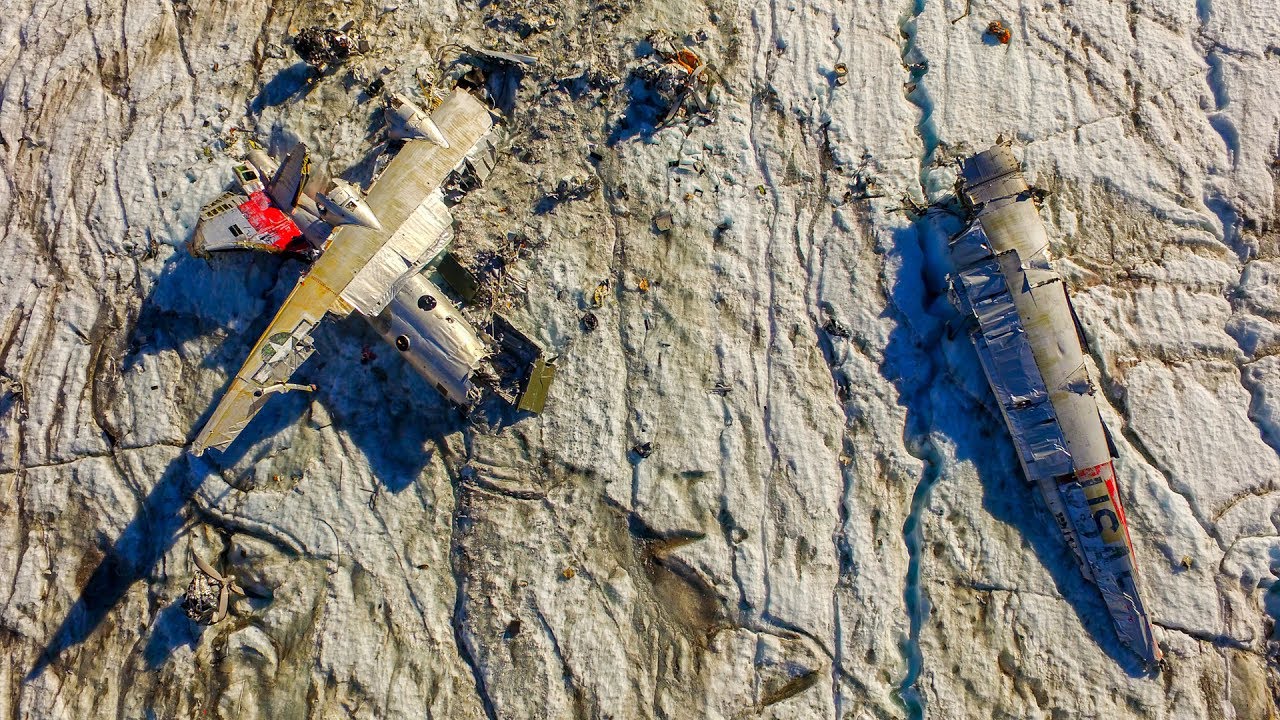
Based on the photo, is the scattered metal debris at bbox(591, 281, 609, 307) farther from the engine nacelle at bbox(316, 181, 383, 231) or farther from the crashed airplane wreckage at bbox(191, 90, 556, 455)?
the engine nacelle at bbox(316, 181, 383, 231)

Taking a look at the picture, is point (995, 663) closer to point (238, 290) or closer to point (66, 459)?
point (238, 290)

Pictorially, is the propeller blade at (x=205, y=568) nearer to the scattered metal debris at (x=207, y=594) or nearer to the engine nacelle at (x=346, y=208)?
the scattered metal debris at (x=207, y=594)

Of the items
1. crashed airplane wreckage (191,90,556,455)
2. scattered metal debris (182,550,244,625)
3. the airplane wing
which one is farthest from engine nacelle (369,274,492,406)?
scattered metal debris (182,550,244,625)

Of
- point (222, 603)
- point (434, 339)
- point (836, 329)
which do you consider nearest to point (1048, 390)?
point (836, 329)

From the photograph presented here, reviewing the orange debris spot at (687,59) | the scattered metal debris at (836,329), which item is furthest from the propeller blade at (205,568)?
the orange debris spot at (687,59)

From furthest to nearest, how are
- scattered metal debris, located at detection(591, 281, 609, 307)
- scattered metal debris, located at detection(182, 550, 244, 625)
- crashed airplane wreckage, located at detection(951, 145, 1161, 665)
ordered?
scattered metal debris, located at detection(591, 281, 609, 307)
crashed airplane wreckage, located at detection(951, 145, 1161, 665)
scattered metal debris, located at detection(182, 550, 244, 625)

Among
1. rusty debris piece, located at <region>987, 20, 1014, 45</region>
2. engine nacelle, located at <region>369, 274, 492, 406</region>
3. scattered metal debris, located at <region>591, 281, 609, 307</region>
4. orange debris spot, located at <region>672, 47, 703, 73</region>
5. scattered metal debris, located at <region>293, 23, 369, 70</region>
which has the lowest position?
engine nacelle, located at <region>369, 274, 492, 406</region>
